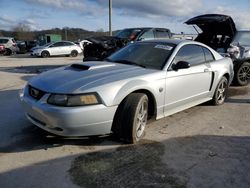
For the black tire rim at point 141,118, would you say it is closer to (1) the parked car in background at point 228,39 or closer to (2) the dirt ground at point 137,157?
(2) the dirt ground at point 137,157

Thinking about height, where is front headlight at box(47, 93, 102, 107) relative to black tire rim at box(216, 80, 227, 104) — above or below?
above

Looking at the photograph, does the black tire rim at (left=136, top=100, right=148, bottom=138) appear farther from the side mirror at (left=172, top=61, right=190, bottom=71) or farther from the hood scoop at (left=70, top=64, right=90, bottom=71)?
the hood scoop at (left=70, top=64, right=90, bottom=71)

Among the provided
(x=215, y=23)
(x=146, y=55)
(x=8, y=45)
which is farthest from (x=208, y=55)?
(x=8, y=45)

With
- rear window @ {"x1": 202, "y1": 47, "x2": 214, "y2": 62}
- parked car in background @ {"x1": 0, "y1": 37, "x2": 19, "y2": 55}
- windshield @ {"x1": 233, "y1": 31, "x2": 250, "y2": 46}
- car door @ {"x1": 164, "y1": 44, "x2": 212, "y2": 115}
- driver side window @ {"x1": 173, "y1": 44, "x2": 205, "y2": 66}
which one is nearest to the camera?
car door @ {"x1": 164, "y1": 44, "x2": 212, "y2": 115}

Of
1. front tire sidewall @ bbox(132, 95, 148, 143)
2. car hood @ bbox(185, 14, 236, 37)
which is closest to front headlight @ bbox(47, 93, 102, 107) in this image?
front tire sidewall @ bbox(132, 95, 148, 143)

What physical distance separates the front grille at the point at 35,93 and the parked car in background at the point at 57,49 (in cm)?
2024

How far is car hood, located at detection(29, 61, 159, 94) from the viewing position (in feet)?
14.0

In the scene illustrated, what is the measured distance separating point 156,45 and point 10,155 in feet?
9.99

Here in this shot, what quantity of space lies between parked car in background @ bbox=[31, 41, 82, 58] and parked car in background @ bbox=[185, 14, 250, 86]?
15192mm

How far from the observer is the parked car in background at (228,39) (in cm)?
926

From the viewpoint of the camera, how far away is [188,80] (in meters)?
5.60

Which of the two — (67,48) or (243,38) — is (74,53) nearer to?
(67,48)

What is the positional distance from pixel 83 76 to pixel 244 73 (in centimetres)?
629

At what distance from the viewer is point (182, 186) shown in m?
3.45
